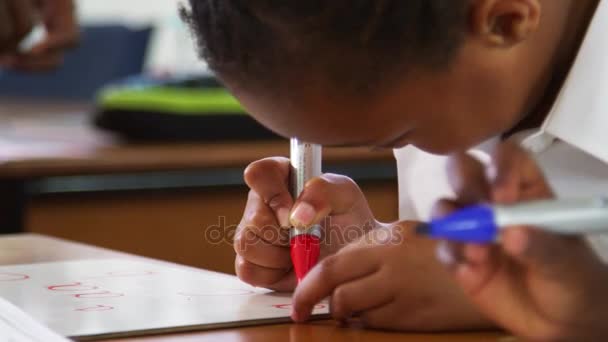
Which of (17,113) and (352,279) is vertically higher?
(17,113)

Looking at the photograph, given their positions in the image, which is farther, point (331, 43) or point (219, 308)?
point (219, 308)

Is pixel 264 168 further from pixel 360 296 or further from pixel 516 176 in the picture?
pixel 516 176

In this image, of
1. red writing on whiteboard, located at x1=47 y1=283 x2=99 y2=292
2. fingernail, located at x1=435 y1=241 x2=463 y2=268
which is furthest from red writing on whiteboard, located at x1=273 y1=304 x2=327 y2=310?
fingernail, located at x1=435 y1=241 x2=463 y2=268

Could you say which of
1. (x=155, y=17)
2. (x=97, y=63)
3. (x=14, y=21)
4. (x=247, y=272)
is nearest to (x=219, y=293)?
(x=247, y=272)

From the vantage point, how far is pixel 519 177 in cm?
34

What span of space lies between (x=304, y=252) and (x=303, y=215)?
0.02 m

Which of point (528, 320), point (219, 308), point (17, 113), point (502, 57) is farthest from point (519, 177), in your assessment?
point (17, 113)

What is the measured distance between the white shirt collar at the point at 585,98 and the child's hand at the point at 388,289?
0.31 feet

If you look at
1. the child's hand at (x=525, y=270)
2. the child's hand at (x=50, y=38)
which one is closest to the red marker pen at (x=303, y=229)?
the child's hand at (x=525, y=270)

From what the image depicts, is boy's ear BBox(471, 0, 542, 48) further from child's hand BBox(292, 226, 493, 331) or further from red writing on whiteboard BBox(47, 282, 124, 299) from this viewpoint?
red writing on whiteboard BBox(47, 282, 124, 299)

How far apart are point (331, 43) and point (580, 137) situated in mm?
180

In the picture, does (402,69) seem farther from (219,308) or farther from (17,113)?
(17,113)

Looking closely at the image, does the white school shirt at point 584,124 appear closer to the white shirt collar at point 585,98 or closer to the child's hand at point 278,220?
the white shirt collar at point 585,98

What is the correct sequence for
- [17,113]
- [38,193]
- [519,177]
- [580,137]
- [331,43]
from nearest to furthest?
1. [519,177]
2. [331,43]
3. [580,137]
4. [38,193]
5. [17,113]
